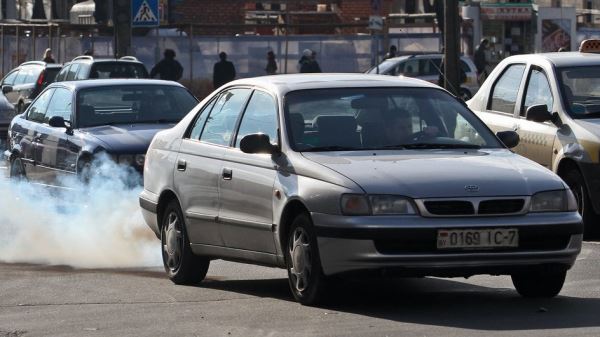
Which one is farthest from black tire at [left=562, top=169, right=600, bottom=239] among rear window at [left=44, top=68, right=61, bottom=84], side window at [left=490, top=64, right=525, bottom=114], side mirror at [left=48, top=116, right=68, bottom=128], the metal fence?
the metal fence

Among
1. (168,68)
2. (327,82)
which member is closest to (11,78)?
(168,68)

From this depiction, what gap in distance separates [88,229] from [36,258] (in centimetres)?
79

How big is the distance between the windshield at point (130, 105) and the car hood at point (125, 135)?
222 mm

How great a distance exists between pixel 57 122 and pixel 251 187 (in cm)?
676

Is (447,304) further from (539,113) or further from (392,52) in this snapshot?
(392,52)

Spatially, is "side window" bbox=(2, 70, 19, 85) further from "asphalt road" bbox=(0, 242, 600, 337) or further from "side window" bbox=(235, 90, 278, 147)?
"side window" bbox=(235, 90, 278, 147)

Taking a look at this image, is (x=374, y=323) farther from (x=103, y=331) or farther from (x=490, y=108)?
(x=490, y=108)

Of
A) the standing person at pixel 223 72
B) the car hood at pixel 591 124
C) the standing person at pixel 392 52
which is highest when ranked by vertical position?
the car hood at pixel 591 124

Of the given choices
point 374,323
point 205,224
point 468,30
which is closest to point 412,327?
point 374,323

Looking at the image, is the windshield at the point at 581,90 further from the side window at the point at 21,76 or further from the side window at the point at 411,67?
the side window at the point at 411,67

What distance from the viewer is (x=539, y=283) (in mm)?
9172

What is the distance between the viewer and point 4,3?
5997 cm

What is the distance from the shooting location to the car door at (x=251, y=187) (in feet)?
30.6

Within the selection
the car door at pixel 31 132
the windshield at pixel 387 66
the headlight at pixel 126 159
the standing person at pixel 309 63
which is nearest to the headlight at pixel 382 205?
the headlight at pixel 126 159
